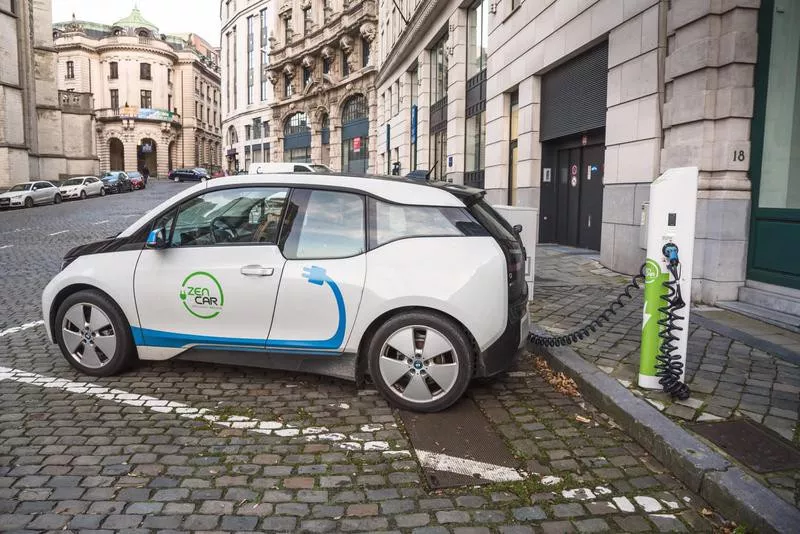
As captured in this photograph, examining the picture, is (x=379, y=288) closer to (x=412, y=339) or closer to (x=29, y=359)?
(x=412, y=339)

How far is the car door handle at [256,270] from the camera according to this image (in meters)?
4.61

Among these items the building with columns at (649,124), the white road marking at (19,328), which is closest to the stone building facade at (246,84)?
the building with columns at (649,124)

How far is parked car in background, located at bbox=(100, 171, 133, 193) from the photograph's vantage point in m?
43.6

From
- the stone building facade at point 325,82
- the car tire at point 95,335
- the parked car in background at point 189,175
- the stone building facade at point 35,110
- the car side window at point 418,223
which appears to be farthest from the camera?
the parked car in background at point 189,175

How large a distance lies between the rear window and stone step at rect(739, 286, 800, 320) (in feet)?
12.5

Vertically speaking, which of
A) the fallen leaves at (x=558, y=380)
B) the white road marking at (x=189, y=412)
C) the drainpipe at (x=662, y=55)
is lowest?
the white road marking at (x=189, y=412)

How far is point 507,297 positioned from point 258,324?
179 centimetres

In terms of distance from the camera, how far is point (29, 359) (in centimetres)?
563

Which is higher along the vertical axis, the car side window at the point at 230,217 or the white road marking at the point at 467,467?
the car side window at the point at 230,217

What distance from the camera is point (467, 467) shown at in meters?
3.61

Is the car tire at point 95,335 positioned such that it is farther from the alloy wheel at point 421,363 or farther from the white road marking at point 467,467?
the white road marking at point 467,467

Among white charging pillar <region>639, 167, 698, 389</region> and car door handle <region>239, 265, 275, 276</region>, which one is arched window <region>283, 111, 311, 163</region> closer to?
car door handle <region>239, 265, 275, 276</region>

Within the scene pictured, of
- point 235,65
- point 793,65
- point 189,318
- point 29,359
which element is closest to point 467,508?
point 189,318

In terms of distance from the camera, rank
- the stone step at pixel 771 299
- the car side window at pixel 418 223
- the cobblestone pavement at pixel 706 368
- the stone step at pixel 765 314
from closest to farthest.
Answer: the cobblestone pavement at pixel 706 368 < the car side window at pixel 418 223 < the stone step at pixel 765 314 < the stone step at pixel 771 299
